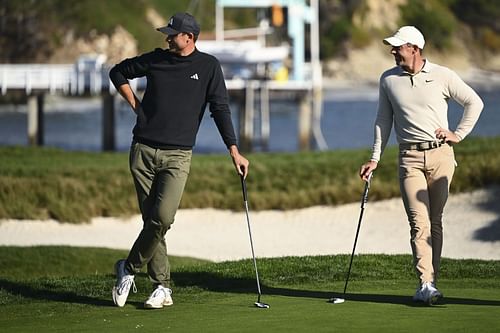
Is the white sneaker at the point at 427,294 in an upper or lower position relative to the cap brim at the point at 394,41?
lower

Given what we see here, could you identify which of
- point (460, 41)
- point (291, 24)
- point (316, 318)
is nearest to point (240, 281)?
point (316, 318)

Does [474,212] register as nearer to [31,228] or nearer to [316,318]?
[31,228]

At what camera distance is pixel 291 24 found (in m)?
68.2

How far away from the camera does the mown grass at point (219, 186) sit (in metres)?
23.0

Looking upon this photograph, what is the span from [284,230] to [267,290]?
37.9 ft

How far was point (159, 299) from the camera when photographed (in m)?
10.1

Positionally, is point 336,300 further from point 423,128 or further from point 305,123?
point 305,123

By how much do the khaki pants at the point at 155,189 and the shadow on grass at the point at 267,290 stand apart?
988 mm

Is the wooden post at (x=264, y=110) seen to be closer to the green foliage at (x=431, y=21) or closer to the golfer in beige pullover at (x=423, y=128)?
the golfer in beige pullover at (x=423, y=128)

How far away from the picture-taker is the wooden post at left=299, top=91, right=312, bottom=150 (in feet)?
182

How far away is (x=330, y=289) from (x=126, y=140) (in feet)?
194

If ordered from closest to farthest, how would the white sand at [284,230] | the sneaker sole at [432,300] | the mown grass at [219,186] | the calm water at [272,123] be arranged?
the sneaker sole at [432,300] < the white sand at [284,230] < the mown grass at [219,186] < the calm water at [272,123]

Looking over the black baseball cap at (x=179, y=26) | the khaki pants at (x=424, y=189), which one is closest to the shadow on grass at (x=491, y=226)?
the khaki pants at (x=424, y=189)

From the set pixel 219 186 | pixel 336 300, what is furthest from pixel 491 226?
pixel 336 300
